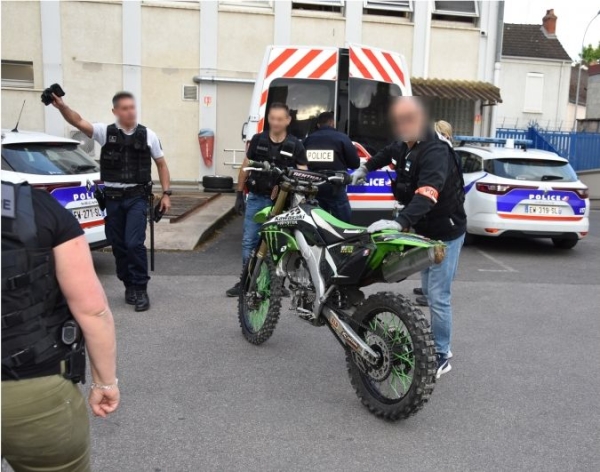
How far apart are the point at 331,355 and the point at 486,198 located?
4993mm

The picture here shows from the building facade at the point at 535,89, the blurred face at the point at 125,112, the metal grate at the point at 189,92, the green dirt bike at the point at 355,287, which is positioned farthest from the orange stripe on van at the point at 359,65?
the building facade at the point at 535,89

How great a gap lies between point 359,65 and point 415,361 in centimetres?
533

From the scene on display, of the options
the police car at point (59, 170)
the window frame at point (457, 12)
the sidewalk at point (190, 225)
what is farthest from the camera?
the window frame at point (457, 12)

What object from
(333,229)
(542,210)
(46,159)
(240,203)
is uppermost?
(46,159)

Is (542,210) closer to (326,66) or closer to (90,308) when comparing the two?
(326,66)

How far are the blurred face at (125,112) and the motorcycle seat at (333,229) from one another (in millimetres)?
2313

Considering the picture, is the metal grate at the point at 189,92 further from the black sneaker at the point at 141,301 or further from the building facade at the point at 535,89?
the building facade at the point at 535,89

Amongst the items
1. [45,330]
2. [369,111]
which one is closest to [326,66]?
[369,111]

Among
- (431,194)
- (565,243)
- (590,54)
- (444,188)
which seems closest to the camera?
(431,194)

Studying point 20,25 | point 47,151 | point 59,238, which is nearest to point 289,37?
point 20,25

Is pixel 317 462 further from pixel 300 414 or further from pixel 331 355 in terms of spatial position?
pixel 331 355

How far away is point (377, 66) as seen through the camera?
7910 mm

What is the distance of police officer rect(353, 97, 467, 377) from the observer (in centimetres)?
356

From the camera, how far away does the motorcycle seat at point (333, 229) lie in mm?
3733
